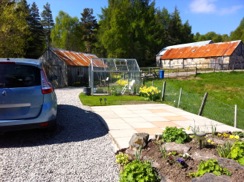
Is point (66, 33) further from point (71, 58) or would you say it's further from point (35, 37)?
point (71, 58)

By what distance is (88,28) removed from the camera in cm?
5803

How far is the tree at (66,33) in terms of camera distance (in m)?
56.4

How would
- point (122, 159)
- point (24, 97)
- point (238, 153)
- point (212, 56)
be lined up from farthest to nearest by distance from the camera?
point (212, 56)
point (24, 97)
point (122, 159)
point (238, 153)

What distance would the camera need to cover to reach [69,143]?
5449 mm

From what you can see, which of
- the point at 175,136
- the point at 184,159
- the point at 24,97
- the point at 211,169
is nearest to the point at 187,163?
the point at 184,159

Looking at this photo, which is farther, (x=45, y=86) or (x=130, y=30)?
(x=130, y=30)

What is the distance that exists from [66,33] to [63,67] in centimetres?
3378

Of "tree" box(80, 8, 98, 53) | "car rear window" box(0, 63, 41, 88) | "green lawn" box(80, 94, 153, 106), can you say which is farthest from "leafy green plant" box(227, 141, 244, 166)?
"tree" box(80, 8, 98, 53)

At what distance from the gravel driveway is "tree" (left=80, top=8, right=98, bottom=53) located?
4994 cm

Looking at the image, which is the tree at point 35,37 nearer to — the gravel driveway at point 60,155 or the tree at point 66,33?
the tree at point 66,33

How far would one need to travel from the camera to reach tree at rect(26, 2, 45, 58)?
1390 inches

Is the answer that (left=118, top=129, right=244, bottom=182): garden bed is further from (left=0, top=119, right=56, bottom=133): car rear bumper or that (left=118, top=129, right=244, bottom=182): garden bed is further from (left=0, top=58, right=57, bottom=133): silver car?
(left=0, top=58, right=57, bottom=133): silver car

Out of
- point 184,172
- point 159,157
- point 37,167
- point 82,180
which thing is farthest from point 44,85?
point 184,172

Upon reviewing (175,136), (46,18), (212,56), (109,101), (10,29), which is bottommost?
(109,101)
